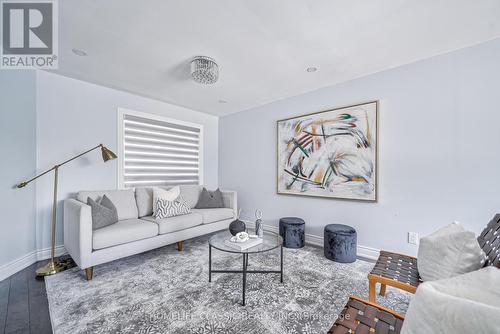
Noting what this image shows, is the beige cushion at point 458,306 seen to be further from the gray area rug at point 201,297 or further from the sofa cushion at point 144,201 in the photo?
the sofa cushion at point 144,201

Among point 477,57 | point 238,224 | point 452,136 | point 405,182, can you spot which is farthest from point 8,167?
point 477,57

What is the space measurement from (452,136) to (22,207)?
16.0 ft

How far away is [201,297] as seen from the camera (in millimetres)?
1885

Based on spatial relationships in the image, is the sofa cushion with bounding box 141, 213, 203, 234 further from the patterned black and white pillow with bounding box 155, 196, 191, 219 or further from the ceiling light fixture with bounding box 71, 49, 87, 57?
the ceiling light fixture with bounding box 71, 49, 87, 57

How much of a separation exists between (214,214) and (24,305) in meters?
2.15

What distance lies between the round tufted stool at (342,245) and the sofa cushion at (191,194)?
231cm

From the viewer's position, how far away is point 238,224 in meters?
2.32

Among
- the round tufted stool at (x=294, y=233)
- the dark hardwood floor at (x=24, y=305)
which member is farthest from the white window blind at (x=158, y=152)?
the round tufted stool at (x=294, y=233)

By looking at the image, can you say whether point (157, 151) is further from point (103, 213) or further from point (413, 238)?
point (413, 238)

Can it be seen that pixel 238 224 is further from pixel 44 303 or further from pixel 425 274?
pixel 44 303

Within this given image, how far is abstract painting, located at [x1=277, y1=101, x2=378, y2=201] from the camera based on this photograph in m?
2.72

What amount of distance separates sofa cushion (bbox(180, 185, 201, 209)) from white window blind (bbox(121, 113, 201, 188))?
416 mm

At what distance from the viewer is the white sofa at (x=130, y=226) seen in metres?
2.15

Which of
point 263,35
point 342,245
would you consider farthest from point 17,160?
point 342,245
